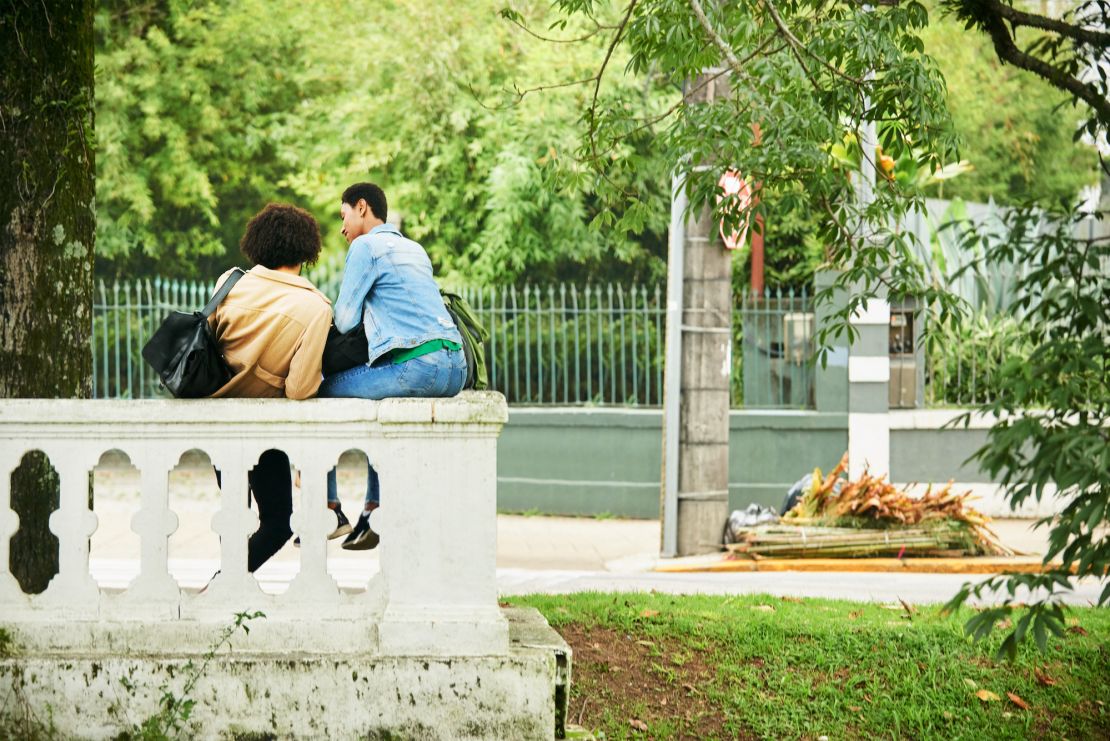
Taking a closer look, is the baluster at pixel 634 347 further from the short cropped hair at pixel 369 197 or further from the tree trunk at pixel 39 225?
the tree trunk at pixel 39 225

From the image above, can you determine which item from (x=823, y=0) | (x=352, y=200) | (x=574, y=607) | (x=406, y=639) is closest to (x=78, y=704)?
(x=406, y=639)

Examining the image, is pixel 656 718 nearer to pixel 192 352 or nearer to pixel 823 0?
pixel 192 352

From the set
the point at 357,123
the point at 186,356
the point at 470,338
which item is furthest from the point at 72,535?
the point at 357,123

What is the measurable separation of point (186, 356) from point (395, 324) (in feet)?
2.60

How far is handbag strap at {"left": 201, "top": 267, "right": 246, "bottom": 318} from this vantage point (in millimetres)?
4695

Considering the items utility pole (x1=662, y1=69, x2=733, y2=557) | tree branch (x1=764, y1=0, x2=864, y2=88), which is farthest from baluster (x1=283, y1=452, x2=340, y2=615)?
utility pole (x1=662, y1=69, x2=733, y2=557)

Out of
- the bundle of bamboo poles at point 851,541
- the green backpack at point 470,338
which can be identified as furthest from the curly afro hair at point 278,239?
the bundle of bamboo poles at point 851,541

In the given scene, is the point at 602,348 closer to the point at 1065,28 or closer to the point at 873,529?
the point at 873,529

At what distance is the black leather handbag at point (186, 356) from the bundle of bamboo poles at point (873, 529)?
625cm

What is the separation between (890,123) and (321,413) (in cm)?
290

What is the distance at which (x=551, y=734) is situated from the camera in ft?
14.7

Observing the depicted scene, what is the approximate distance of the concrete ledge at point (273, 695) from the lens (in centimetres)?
441

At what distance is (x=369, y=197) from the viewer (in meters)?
5.33

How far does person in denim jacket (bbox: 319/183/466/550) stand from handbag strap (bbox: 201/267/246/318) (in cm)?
42
